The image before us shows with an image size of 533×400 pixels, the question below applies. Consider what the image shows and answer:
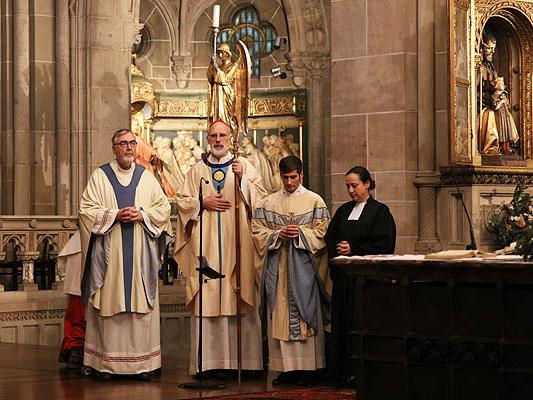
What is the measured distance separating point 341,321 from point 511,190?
2.84 metres

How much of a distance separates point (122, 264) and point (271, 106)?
1398cm

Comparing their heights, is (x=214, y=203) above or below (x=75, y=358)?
above

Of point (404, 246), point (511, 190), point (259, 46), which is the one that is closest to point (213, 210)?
point (404, 246)

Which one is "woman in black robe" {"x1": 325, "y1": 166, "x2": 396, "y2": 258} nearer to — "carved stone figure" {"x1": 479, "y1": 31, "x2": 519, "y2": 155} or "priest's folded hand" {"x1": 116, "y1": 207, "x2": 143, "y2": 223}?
"priest's folded hand" {"x1": 116, "y1": 207, "x2": 143, "y2": 223}

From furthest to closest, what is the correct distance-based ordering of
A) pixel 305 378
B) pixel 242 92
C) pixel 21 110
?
pixel 242 92, pixel 21 110, pixel 305 378

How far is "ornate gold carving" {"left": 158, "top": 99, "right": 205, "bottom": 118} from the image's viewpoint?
23.9 metres

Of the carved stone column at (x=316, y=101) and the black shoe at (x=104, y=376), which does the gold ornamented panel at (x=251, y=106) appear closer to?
the carved stone column at (x=316, y=101)

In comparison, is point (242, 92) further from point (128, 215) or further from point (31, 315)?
point (128, 215)

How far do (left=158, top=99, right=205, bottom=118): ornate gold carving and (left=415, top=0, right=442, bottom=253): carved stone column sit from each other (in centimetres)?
1257

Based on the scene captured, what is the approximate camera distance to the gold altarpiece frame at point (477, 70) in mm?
11430

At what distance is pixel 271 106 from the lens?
941 inches

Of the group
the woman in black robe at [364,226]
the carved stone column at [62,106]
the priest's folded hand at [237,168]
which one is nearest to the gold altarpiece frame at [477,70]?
the woman in black robe at [364,226]

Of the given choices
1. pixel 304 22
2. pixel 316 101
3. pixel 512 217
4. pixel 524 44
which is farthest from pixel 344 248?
pixel 304 22

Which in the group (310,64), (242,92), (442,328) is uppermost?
(310,64)
